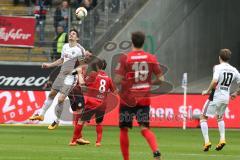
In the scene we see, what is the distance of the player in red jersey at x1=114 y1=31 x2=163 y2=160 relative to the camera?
13641 millimetres

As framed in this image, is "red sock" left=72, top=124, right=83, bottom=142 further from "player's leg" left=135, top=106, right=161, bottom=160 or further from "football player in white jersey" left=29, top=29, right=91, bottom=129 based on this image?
"player's leg" left=135, top=106, right=161, bottom=160

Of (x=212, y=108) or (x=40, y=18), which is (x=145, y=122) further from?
(x=40, y=18)

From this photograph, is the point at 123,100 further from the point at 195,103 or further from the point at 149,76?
the point at 195,103

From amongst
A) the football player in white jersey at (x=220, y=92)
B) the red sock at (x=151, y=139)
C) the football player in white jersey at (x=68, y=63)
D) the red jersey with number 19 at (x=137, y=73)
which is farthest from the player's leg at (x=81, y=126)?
the red sock at (x=151, y=139)

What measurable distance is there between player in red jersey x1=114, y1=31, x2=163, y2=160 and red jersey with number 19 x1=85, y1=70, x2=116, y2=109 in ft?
18.6

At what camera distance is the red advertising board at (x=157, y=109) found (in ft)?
94.7

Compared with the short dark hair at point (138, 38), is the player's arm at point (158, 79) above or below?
below

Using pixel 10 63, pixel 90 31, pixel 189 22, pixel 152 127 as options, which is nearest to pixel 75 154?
pixel 152 127

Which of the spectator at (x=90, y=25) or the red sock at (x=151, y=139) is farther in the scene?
the spectator at (x=90, y=25)

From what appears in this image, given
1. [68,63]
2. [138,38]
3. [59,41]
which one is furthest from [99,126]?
[59,41]

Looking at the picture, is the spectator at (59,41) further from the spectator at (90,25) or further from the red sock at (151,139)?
the red sock at (151,139)

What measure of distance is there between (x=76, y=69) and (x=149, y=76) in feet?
25.4

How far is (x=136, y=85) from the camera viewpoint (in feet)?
45.6

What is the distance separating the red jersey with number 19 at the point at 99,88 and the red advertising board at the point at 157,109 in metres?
8.83
